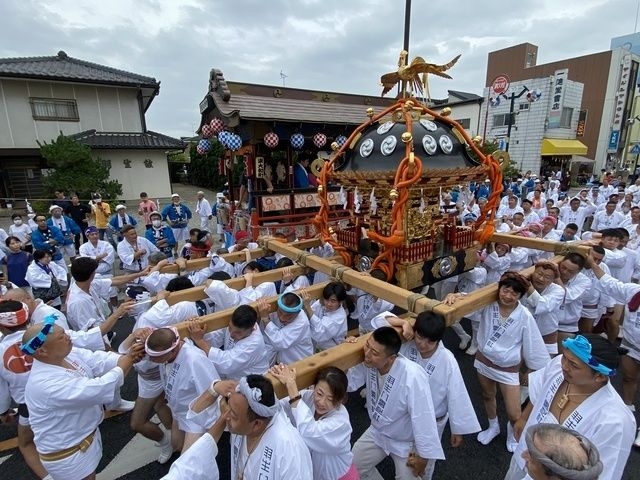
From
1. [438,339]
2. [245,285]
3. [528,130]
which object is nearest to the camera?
[438,339]

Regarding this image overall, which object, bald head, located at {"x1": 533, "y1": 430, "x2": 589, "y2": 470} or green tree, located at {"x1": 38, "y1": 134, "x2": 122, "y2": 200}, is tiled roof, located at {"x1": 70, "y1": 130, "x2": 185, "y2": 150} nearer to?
green tree, located at {"x1": 38, "y1": 134, "x2": 122, "y2": 200}

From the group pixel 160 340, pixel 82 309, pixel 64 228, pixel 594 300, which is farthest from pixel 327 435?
pixel 64 228

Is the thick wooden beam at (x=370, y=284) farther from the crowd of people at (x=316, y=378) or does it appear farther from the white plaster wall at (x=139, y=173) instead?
the white plaster wall at (x=139, y=173)

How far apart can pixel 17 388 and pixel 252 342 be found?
2065 millimetres

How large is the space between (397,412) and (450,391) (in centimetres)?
51

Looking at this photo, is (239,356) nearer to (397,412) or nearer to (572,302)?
(397,412)

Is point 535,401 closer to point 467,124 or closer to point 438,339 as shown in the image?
point 438,339

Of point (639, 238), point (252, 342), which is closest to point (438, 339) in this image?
point (252, 342)

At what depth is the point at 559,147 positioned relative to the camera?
26656mm

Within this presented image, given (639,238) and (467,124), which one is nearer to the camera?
(639,238)

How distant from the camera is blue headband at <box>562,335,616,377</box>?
1.93 metres

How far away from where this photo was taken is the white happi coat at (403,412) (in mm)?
2434

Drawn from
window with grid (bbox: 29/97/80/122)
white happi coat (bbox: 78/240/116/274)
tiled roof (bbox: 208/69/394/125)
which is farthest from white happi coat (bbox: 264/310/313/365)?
window with grid (bbox: 29/97/80/122)

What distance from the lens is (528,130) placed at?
89.0 ft
